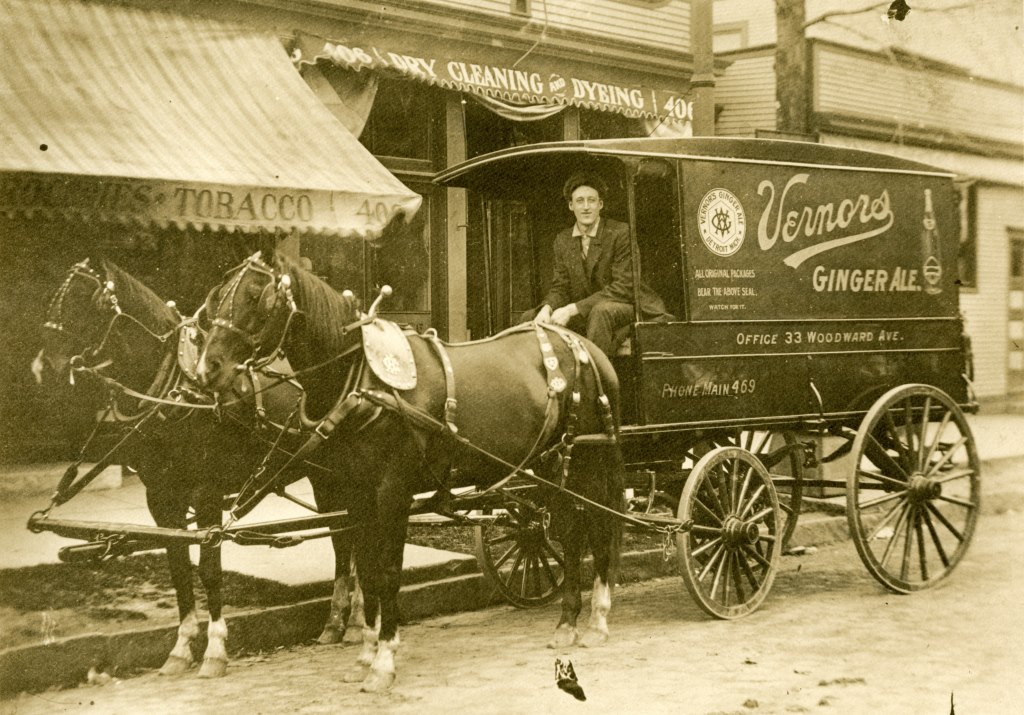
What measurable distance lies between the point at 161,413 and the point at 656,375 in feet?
8.93

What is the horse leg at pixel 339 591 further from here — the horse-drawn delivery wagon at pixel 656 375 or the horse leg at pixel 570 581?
the horse leg at pixel 570 581

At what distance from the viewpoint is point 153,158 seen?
24.7 feet

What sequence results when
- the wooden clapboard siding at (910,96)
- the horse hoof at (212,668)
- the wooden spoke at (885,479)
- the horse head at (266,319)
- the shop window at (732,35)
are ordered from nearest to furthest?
the horse head at (266,319) < the horse hoof at (212,668) < the wooden spoke at (885,479) < the wooden clapboard siding at (910,96) < the shop window at (732,35)

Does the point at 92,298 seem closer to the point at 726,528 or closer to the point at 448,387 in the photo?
the point at 448,387

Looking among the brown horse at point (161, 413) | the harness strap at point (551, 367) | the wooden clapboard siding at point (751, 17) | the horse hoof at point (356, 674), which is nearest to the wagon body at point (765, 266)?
the harness strap at point (551, 367)

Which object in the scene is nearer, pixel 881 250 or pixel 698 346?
pixel 698 346

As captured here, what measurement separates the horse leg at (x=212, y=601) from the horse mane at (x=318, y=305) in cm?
118

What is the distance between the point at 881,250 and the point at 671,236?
5.52ft

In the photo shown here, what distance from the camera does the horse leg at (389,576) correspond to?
4.90 metres

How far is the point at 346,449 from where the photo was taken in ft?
16.5

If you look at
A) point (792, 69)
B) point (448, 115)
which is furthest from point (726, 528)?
point (448, 115)

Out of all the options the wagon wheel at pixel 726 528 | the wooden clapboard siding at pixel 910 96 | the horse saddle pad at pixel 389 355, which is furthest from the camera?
the wooden clapboard siding at pixel 910 96

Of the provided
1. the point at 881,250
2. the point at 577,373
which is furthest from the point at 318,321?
the point at 881,250

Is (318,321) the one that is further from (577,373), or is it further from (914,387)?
(914,387)
